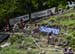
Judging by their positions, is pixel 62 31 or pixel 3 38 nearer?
pixel 3 38

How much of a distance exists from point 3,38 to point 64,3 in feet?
44.8

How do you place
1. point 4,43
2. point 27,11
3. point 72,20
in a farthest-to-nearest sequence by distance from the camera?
point 27,11 < point 72,20 < point 4,43

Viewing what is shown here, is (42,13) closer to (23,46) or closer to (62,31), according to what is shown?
(62,31)

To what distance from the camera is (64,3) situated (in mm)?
5672

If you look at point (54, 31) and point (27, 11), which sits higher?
point (27, 11)

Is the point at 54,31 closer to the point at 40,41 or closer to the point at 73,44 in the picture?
the point at 40,41

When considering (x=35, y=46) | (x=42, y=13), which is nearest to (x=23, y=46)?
(x=35, y=46)

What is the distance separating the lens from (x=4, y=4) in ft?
66.9

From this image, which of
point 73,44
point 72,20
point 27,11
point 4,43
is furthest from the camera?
point 27,11

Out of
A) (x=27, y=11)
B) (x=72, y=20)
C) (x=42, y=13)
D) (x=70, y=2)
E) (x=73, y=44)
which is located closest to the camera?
(x=70, y=2)

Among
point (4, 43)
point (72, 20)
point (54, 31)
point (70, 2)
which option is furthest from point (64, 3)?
point (72, 20)

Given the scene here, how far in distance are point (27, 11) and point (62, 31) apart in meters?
5.95

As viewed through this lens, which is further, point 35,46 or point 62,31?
point 62,31

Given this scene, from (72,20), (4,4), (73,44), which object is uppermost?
(4,4)
